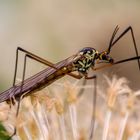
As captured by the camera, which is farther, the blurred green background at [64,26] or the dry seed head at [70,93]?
the blurred green background at [64,26]

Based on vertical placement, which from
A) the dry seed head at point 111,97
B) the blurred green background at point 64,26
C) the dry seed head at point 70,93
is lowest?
the blurred green background at point 64,26

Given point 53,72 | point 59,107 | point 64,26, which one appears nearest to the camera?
point 59,107

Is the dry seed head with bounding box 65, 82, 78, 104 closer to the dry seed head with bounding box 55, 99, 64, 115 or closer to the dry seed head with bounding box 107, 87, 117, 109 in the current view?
the dry seed head with bounding box 55, 99, 64, 115

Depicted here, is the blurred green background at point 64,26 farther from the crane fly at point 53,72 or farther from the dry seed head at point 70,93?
the dry seed head at point 70,93

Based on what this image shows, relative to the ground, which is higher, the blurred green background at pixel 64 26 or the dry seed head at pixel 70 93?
the dry seed head at pixel 70 93

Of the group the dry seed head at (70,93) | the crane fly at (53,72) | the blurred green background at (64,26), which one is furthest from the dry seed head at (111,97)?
the blurred green background at (64,26)

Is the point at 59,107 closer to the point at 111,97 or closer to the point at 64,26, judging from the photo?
the point at 111,97

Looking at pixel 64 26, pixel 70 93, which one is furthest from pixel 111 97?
pixel 64 26

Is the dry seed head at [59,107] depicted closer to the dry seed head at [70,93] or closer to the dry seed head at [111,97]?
A: the dry seed head at [70,93]
